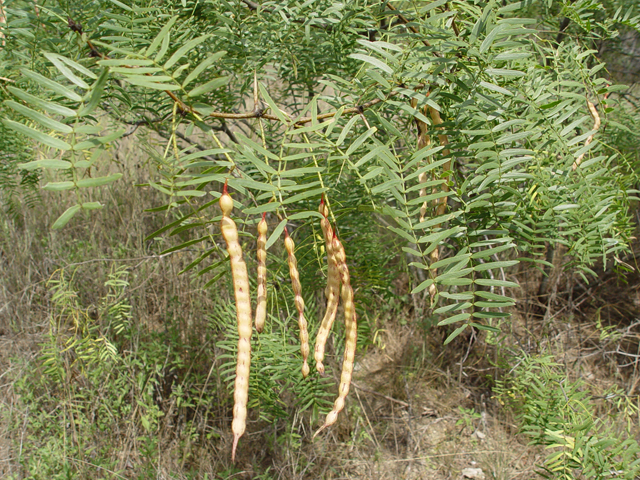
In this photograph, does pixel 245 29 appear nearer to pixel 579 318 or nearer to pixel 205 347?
pixel 205 347

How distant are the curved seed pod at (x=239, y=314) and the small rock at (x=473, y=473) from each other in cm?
135

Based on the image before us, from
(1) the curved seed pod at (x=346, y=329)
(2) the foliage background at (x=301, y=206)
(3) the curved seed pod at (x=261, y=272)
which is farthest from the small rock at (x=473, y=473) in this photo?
(3) the curved seed pod at (x=261, y=272)

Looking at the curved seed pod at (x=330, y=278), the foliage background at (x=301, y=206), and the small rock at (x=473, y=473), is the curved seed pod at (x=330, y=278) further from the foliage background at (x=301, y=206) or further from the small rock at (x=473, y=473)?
the small rock at (x=473, y=473)

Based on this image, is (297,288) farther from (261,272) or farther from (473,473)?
(473,473)

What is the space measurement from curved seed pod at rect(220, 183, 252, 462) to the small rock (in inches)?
53.0

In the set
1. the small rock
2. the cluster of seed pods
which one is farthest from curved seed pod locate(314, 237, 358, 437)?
the small rock

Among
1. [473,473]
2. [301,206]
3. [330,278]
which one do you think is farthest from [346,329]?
[473,473]

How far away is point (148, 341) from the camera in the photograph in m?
1.65

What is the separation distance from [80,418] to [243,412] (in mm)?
1282

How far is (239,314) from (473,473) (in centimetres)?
141

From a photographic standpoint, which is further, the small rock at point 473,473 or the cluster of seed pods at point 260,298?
the small rock at point 473,473

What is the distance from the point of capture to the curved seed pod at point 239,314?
414 millimetres

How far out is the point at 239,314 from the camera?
0.43 metres

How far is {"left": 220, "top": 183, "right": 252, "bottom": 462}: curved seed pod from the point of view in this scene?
1.36ft
